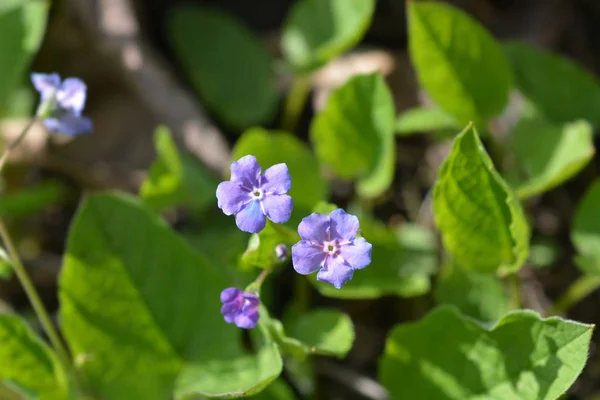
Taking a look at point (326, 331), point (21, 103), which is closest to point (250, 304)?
point (326, 331)

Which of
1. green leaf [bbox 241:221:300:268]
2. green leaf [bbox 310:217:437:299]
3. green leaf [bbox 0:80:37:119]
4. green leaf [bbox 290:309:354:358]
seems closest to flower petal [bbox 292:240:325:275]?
green leaf [bbox 241:221:300:268]

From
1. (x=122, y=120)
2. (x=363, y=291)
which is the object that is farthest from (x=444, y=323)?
(x=122, y=120)

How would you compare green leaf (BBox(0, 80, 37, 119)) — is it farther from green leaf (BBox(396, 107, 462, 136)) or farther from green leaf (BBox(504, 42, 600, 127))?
green leaf (BBox(504, 42, 600, 127))

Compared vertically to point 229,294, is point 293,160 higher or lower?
lower

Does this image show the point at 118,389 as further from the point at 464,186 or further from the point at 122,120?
the point at 122,120

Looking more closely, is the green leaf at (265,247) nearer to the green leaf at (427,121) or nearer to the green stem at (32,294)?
the green stem at (32,294)

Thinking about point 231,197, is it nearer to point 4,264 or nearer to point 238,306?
point 238,306
